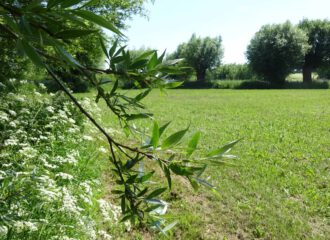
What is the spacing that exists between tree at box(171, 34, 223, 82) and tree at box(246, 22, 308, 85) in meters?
7.82

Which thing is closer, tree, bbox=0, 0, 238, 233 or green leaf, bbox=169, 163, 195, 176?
tree, bbox=0, 0, 238, 233

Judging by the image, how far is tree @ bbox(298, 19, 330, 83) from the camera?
45438mm

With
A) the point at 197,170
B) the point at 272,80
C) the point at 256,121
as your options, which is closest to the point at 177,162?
the point at 197,170

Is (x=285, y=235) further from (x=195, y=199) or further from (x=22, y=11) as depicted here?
(x=22, y=11)

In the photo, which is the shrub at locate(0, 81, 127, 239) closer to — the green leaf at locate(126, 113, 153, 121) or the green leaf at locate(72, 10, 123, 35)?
the green leaf at locate(126, 113, 153, 121)

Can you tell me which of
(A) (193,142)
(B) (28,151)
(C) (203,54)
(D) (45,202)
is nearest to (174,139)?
(A) (193,142)

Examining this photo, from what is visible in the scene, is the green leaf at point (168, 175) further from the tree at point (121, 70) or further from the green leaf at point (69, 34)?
the green leaf at point (69, 34)

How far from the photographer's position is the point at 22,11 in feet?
1.71

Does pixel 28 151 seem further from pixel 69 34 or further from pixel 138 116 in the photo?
pixel 69 34

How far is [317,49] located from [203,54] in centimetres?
1637

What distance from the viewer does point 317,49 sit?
46.4 metres

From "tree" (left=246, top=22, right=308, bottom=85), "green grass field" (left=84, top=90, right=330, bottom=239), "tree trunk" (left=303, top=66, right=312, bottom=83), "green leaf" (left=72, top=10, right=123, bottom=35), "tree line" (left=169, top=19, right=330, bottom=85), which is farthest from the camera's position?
"tree trunk" (left=303, top=66, right=312, bottom=83)

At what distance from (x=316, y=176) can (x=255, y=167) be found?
1.04 m

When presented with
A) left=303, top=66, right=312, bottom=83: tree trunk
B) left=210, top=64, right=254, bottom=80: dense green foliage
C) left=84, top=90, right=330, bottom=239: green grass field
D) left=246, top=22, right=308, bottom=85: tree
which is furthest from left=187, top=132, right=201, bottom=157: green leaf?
left=210, top=64, right=254, bottom=80: dense green foliage
